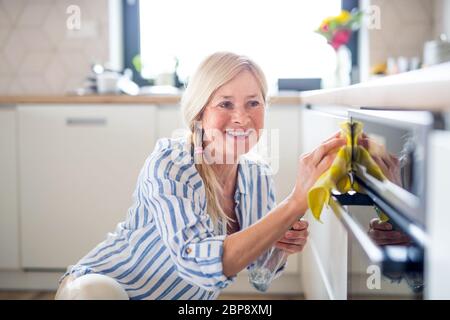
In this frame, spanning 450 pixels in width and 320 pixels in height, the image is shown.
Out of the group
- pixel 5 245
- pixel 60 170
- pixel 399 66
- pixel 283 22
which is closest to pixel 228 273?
pixel 283 22

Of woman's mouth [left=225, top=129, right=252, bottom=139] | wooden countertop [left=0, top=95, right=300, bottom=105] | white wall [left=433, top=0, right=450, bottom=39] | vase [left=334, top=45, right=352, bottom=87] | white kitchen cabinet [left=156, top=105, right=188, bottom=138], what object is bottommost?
woman's mouth [left=225, top=129, right=252, bottom=139]

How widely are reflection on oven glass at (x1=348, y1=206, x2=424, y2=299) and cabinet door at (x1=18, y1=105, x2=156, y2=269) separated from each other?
540 millimetres

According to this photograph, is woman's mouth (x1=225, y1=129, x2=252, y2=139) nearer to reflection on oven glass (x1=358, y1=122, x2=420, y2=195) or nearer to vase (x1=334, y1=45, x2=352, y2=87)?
reflection on oven glass (x1=358, y1=122, x2=420, y2=195)

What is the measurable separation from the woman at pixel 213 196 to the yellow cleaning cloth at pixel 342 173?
1 centimetres

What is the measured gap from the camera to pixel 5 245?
123 cm

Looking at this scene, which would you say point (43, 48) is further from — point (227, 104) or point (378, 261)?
point (378, 261)

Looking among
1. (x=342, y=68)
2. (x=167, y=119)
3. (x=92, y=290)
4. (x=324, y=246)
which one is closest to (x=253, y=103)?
(x=92, y=290)

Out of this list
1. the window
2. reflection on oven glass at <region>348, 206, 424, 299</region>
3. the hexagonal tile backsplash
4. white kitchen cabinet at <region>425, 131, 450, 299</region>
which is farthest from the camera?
the hexagonal tile backsplash

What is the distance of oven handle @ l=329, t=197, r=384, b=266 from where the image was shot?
361 millimetres

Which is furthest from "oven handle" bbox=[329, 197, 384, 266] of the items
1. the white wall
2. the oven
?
the white wall

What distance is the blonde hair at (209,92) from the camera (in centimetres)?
53

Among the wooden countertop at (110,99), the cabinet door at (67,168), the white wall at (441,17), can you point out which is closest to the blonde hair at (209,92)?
the cabinet door at (67,168)

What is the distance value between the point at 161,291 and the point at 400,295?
0.28 meters

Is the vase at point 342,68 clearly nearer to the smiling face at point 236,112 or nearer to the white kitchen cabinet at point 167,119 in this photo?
the white kitchen cabinet at point 167,119
